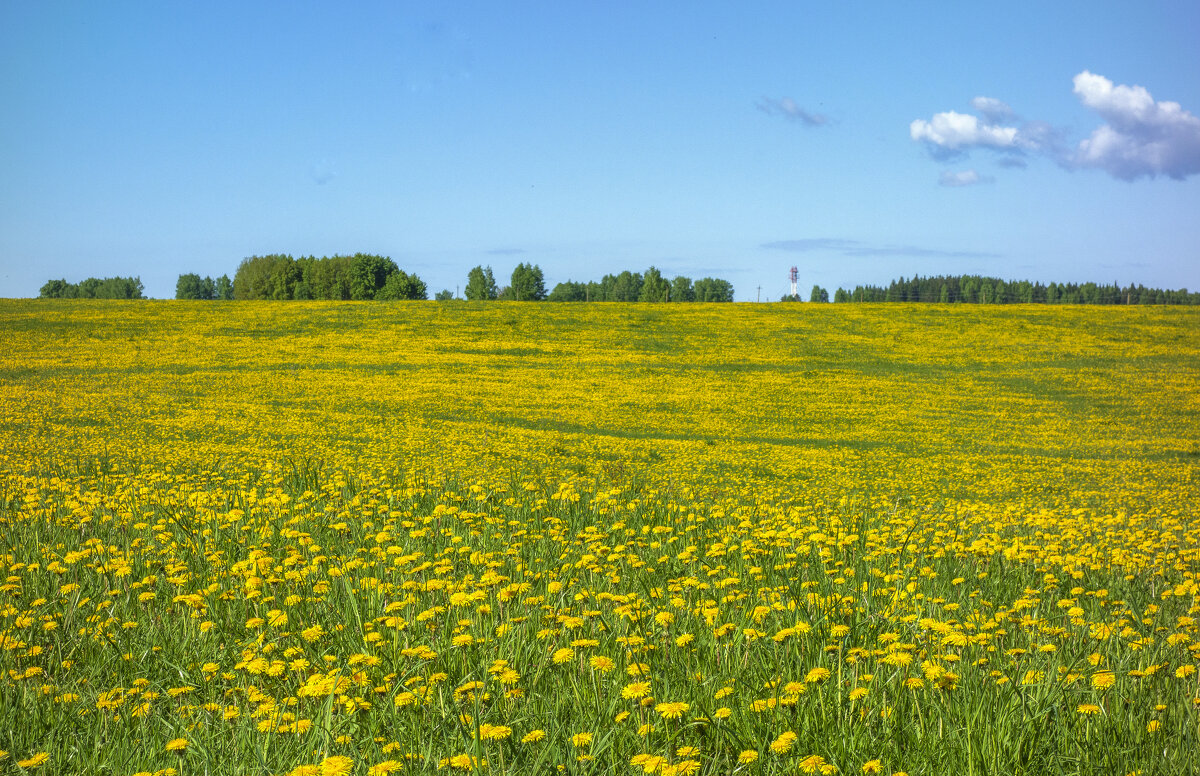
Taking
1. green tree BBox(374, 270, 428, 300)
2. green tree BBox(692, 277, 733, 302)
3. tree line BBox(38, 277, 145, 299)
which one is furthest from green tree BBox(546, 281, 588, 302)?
tree line BBox(38, 277, 145, 299)

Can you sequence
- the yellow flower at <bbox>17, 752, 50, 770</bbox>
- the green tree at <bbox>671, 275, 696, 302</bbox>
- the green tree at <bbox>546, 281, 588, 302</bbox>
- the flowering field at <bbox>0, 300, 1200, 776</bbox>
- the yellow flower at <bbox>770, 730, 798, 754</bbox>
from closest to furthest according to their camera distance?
the yellow flower at <bbox>770, 730, 798, 754</bbox> < the yellow flower at <bbox>17, 752, 50, 770</bbox> < the flowering field at <bbox>0, 300, 1200, 776</bbox> < the green tree at <bbox>546, 281, 588, 302</bbox> < the green tree at <bbox>671, 275, 696, 302</bbox>

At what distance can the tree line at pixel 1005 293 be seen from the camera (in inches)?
4294

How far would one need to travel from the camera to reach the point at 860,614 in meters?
4.23

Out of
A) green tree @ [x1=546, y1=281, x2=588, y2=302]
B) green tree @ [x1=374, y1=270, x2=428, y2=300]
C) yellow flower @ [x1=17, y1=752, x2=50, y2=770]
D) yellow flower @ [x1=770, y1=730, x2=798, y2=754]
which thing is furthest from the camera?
green tree @ [x1=546, y1=281, x2=588, y2=302]

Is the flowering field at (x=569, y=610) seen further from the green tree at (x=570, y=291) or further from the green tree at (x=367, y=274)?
the green tree at (x=570, y=291)

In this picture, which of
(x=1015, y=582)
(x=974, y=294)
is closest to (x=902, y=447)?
(x=1015, y=582)

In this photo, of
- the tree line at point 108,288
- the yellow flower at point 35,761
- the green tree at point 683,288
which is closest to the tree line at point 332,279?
the tree line at point 108,288

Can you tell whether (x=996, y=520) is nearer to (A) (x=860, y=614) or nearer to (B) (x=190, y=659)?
(A) (x=860, y=614)

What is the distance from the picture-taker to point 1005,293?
138000 mm

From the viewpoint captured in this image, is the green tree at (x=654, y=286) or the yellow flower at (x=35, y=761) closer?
the yellow flower at (x=35, y=761)

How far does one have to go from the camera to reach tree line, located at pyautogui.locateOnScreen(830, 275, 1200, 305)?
109062mm

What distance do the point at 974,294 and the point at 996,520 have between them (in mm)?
157334

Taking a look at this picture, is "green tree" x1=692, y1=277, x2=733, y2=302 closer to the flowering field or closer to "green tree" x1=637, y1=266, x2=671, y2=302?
"green tree" x1=637, y1=266, x2=671, y2=302

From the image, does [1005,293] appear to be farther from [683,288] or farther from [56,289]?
[56,289]
